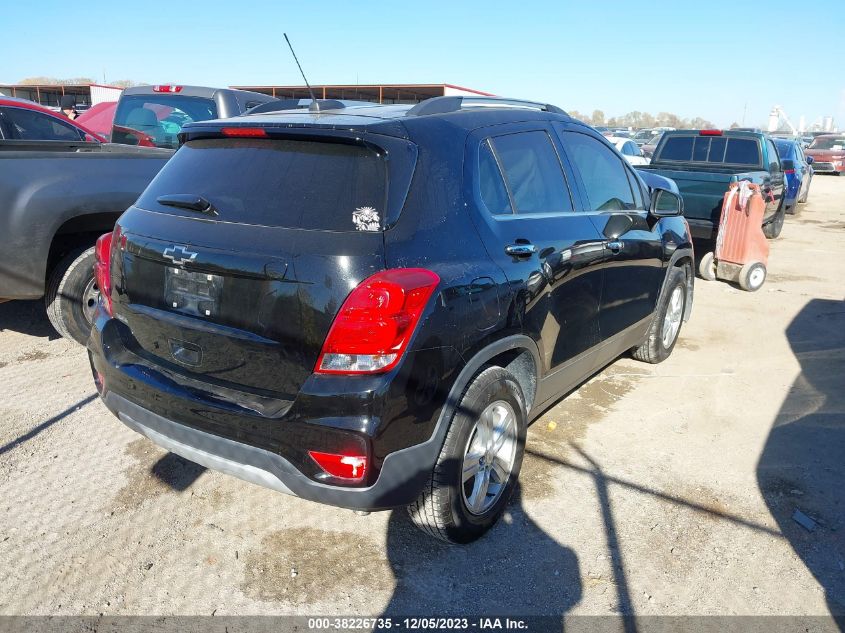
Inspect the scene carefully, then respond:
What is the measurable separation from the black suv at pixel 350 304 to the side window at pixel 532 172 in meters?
0.02

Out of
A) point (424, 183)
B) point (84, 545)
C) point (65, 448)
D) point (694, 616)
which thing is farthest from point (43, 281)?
point (694, 616)

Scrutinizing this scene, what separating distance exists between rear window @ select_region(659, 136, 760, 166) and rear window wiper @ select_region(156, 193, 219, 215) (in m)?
9.05

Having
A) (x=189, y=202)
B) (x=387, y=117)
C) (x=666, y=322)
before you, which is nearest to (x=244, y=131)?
(x=189, y=202)

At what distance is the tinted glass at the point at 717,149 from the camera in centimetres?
1009

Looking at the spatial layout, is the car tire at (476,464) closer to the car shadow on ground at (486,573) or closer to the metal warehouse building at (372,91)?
the car shadow on ground at (486,573)

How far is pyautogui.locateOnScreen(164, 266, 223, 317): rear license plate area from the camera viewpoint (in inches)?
104

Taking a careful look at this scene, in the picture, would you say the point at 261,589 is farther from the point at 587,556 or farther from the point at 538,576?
the point at 587,556

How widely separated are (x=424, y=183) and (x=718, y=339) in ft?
14.7

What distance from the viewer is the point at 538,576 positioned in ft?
9.56

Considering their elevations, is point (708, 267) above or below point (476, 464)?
below

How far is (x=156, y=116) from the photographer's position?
27.4ft

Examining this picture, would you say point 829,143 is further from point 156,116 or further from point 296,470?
point 296,470

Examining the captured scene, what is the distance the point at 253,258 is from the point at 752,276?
701 cm

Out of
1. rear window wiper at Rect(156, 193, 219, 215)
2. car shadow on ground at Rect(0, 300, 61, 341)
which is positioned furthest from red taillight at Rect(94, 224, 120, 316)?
car shadow on ground at Rect(0, 300, 61, 341)
